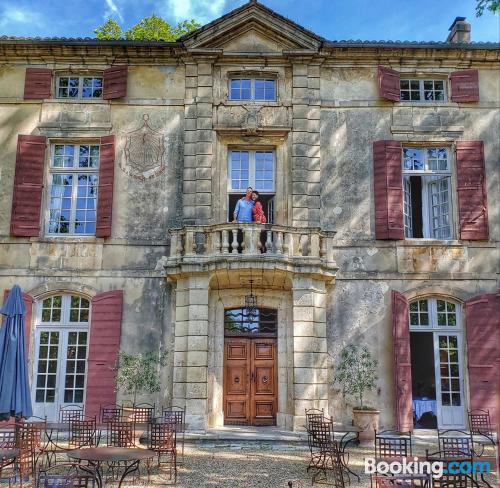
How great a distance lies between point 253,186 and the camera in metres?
13.4

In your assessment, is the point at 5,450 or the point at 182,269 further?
the point at 182,269

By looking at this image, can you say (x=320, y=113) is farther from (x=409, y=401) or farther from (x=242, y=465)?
(x=242, y=465)

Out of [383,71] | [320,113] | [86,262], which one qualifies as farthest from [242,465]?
[383,71]

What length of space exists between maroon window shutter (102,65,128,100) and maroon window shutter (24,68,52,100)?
132 cm

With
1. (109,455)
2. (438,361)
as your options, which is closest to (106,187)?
(109,455)

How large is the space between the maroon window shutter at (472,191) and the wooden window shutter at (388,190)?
1.36 metres

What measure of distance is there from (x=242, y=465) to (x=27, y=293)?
6.39m

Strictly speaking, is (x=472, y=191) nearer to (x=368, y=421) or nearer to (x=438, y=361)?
(x=438, y=361)

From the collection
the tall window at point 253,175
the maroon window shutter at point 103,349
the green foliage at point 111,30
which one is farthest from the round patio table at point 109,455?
the green foliage at point 111,30

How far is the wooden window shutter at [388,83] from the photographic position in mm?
13578

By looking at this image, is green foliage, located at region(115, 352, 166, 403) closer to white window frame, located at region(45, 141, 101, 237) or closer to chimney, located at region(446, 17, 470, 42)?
white window frame, located at region(45, 141, 101, 237)

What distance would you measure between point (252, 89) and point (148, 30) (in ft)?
29.8

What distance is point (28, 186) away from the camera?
13094 millimetres

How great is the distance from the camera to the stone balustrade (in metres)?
11.8
